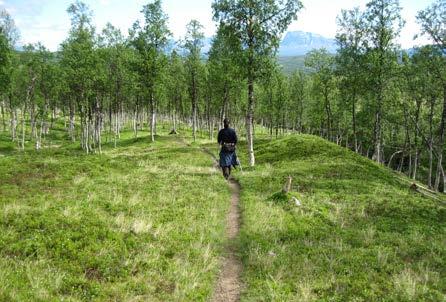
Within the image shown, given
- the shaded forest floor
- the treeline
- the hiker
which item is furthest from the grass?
the treeline

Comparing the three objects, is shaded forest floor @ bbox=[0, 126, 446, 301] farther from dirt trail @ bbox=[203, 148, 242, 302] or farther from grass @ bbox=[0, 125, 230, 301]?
dirt trail @ bbox=[203, 148, 242, 302]

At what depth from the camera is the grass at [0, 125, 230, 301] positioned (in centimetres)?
983

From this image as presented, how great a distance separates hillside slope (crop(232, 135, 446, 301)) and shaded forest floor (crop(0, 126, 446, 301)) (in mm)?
55

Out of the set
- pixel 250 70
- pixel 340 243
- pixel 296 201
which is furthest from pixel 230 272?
pixel 250 70

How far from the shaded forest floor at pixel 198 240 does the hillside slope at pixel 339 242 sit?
0.05m

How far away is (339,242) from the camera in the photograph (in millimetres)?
14844

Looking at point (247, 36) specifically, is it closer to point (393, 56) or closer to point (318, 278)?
point (393, 56)

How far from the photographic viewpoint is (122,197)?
1953 cm

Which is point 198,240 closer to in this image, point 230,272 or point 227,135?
point 230,272

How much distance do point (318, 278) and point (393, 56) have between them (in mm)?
43065

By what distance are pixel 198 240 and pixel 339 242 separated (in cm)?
547

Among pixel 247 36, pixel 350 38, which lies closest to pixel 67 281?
pixel 247 36

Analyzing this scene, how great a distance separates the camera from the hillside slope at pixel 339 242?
10812 millimetres

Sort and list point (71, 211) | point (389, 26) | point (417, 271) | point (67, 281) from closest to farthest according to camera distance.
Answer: point (67, 281) → point (417, 271) → point (71, 211) → point (389, 26)
